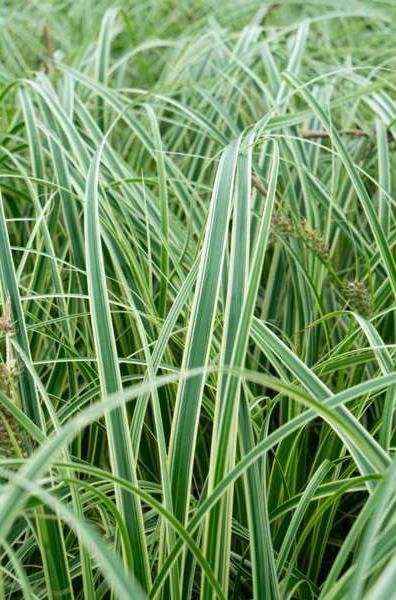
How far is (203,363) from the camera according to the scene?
975 millimetres

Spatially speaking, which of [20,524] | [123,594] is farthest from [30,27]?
[123,594]

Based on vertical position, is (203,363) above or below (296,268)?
above

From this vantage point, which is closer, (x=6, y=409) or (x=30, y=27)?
(x=6, y=409)

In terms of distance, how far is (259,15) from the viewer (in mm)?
2650

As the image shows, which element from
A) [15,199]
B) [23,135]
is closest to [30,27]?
[23,135]

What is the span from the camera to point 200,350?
0.98 meters

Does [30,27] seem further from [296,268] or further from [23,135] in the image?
[296,268]

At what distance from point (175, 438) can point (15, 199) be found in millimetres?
931

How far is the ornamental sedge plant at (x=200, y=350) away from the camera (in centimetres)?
88

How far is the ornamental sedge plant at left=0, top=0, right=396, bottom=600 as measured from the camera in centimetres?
88

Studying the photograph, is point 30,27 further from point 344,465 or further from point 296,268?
point 344,465

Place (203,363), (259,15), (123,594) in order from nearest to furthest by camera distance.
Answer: (123,594) < (203,363) < (259,15)

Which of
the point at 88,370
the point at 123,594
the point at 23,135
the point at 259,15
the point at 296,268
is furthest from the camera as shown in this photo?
the point at 259,15

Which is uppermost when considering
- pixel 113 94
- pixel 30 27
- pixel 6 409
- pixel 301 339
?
pixel 30 27
